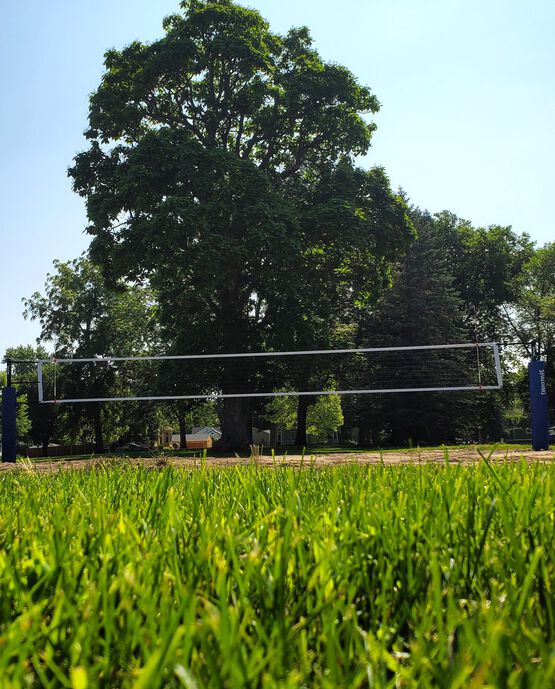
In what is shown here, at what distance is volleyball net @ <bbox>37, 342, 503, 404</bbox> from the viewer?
24.6m

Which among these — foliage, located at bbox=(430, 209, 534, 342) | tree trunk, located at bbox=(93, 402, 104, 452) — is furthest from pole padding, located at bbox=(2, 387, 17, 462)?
foliage, located at bbox=(430, 209, 534, 342)

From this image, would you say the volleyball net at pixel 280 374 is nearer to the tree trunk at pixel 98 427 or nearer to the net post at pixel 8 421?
the tree trunk at pixel 98 427

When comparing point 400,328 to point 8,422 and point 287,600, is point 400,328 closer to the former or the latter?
point 8,422

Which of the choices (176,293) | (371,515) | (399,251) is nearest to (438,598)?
(371,515)

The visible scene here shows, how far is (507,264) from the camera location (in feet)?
154

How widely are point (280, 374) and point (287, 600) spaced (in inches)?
977

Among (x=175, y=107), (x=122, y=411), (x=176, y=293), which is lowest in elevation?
(x=122, y=411)

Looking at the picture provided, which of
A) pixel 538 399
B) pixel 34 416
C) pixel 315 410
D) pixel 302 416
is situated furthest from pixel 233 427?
pixel 34 416

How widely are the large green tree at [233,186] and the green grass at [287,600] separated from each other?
67.3ft

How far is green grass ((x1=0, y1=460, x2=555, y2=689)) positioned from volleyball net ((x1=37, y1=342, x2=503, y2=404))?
17.0m

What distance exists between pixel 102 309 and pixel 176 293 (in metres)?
20.4

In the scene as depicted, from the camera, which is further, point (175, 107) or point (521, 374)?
point (521, 374)

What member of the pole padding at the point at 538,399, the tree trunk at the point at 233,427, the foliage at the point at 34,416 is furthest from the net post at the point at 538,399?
the foliage at the point at 34,416

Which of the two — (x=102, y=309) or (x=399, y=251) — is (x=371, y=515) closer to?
(x=399, y=251)
